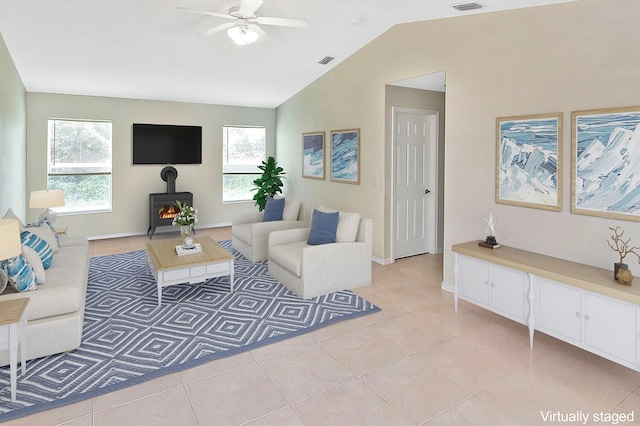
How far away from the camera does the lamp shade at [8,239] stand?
2.20 metres

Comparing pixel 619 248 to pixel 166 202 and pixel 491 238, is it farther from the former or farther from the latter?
pixel 166 202

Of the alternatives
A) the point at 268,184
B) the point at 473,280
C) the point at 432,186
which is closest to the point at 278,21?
the point at 473,280

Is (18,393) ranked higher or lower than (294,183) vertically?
lower

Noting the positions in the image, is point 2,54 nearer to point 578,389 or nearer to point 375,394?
point 375,394

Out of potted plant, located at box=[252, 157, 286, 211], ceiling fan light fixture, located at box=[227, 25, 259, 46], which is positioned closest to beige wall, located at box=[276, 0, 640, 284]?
ceiling fan light fixture, located at box=[227, 25, 259, 46]

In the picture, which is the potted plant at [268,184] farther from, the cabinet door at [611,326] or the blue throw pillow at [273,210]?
the cabinet door at [611,326]

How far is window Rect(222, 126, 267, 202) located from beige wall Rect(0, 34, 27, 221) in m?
3.45

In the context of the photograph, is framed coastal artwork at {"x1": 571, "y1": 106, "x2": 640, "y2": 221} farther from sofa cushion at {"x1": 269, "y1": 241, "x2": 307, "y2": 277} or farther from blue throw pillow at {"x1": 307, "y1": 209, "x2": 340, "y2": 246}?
sofa cushion at {"x1": 269, "y1": 241, "x2": 307, "y2": 277}

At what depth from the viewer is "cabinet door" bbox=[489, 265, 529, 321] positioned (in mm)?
3177

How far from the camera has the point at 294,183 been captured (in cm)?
789

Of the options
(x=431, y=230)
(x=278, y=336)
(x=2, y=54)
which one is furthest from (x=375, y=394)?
(x=2, y=54)

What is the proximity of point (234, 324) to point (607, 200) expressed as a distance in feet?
10.9

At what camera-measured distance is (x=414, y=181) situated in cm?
592

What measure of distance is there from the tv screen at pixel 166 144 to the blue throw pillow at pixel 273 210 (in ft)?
8.87
